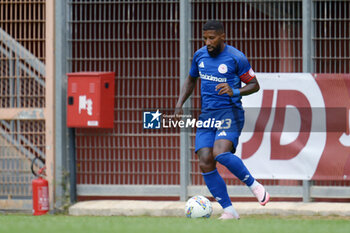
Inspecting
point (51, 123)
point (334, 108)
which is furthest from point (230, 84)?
point (51, 123)

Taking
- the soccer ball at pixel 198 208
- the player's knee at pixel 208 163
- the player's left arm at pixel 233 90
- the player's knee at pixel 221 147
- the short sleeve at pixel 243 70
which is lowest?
the soccer ball at pixel 198 208

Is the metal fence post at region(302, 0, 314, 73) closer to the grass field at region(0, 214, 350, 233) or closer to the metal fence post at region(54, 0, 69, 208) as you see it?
the metal fence post at region(54, 0, 69, 208)

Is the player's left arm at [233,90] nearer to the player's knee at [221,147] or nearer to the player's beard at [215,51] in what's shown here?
the player's beard at [215,51]

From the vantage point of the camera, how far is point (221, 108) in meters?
8.41

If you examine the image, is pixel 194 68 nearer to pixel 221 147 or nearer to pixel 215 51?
pixel 215 51

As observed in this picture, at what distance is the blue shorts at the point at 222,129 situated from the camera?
826 cm

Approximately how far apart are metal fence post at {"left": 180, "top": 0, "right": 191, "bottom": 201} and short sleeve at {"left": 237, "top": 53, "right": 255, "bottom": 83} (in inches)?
129

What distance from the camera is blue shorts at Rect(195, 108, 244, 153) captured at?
27.1 feet

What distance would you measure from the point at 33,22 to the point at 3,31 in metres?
0.47

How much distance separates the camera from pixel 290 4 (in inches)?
460

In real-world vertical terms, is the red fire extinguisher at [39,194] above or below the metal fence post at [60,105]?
below

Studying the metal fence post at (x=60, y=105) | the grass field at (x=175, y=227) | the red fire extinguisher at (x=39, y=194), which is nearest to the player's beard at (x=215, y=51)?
the grass field at (x=175, y=227)

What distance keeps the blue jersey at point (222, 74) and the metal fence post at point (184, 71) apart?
3.20 meters

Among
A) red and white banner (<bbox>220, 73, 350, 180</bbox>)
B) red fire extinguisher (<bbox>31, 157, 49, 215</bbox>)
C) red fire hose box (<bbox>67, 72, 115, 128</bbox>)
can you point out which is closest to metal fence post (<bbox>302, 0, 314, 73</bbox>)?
red and white banner (<bbox>220, 73, 350, 180</bbox>)
